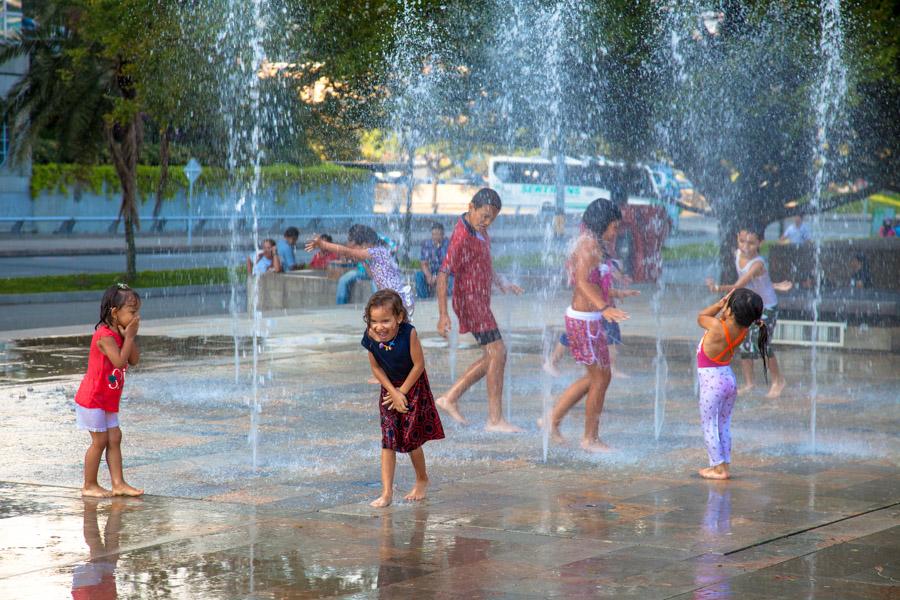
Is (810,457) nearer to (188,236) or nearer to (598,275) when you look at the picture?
(598,275)

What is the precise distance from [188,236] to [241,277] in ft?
55.7

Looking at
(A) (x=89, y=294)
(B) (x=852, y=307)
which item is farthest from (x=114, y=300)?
(A) (x=89, y=294)

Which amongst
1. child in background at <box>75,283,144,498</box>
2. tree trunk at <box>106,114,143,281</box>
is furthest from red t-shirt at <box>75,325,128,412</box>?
tree trunk at <box>106,114,143,281</box>

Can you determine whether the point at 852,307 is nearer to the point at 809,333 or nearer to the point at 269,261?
the point at 809,333

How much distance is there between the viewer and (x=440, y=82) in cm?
2030

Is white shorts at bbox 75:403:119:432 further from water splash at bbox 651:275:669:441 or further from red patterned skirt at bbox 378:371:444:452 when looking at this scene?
water splash at bbox 651:275:669:441

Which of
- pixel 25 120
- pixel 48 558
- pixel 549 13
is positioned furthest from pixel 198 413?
pixel 25 120

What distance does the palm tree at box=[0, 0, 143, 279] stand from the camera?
79.8 ft

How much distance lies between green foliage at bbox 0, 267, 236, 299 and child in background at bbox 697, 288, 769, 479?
16899 millimetres

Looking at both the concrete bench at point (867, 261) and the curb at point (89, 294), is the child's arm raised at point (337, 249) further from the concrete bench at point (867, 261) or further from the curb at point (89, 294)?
the curb at point (89, 294)

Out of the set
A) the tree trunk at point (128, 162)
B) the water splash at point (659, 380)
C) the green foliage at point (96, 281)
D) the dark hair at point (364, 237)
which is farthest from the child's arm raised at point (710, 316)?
the tree trunk at point (128, 162)

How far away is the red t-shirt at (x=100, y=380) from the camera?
22.6 feet

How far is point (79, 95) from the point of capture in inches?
1003

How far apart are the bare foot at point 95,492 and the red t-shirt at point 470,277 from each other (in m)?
2.94
